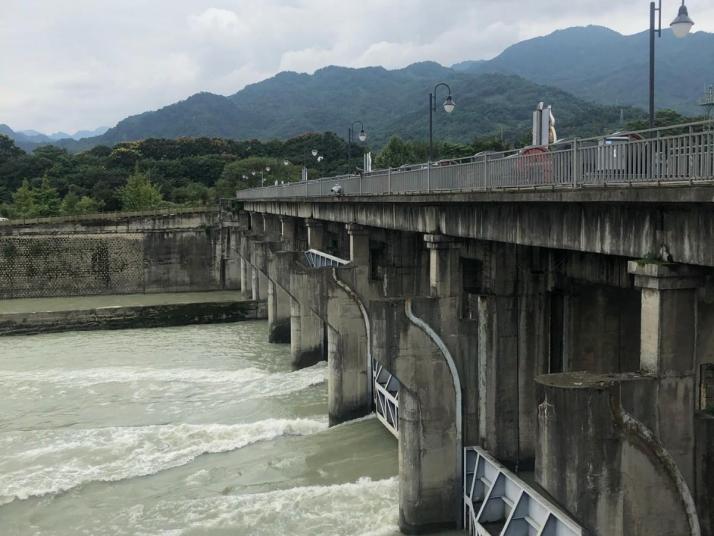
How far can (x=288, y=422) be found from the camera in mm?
21984

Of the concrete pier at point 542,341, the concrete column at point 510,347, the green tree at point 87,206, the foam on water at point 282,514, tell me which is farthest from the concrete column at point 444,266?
the green tree at point 87,206

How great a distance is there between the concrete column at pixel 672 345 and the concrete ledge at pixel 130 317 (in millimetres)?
35775

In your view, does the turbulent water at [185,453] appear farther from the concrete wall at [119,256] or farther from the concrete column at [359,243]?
the concrete wall at [119,256]

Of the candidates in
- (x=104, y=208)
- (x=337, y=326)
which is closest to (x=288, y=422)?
(x=337, y=326)

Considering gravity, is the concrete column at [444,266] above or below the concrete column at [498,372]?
above

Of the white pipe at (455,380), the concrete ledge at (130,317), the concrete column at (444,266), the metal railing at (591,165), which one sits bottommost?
the concrete ledge at (130,317)

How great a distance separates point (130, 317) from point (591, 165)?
119ft

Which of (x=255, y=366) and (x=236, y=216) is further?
(x=236, y=216)

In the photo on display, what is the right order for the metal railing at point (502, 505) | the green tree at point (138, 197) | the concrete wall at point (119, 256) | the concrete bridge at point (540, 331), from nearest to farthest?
the concrete bridge at point (540, 331) < the metal railing at point (502, 505) < the concrete wall at point (119, 256) < the green tree at point (138, 197)

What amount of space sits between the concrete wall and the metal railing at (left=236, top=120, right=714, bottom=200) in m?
42.5

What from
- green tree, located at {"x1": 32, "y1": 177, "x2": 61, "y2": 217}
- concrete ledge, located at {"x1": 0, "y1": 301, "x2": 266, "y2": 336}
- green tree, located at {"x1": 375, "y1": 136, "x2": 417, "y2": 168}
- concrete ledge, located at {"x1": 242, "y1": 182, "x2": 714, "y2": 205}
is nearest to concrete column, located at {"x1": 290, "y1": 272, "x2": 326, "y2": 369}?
concrete ledge, located at {"x1": 242, "y1": 182, "x2": 714, "y2": 205}

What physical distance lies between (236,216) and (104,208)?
32.5 m

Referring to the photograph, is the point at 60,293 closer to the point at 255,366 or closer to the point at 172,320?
the point at 172,320

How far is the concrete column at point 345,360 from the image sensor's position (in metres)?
21.7
